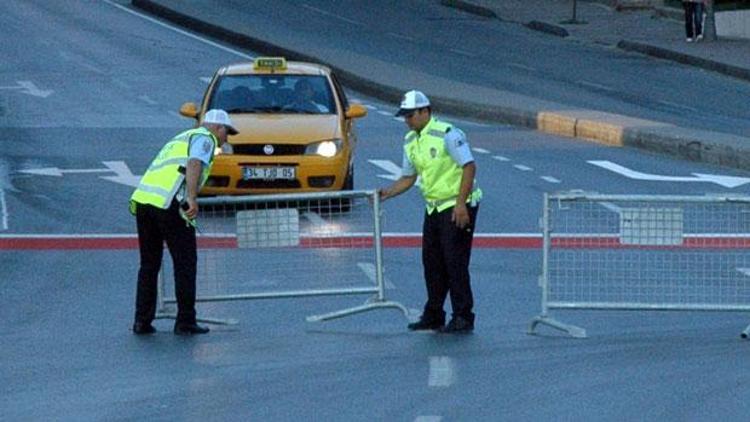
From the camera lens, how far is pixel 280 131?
71.3 feet

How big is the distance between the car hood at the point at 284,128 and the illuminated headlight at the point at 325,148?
6 cm

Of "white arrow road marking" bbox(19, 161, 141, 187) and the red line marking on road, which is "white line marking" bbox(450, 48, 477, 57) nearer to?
"white arrow road marking" bbox(19, 161, 141, 187)

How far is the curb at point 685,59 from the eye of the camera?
139 ft

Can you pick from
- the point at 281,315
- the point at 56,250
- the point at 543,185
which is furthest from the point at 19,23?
the point at 281,315

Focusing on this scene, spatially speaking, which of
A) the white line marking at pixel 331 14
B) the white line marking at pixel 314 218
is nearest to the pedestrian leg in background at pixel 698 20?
the white line marking at pixel 331 14

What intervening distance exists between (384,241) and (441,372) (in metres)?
6.69

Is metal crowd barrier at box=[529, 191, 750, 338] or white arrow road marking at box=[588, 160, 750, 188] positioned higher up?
white arrow road marking at box=[588, 160, 750, 188]

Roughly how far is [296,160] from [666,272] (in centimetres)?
739

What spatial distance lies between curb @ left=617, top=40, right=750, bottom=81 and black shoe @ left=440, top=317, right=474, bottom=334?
2909cm

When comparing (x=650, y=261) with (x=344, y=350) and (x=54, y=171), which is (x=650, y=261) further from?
(x=54, y=171)

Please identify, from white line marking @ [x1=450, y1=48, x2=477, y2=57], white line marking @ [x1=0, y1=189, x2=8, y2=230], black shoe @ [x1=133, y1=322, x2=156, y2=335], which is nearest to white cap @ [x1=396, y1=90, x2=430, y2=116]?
black shoe @ [x1=133, y1=322, x2=156, y2=335]

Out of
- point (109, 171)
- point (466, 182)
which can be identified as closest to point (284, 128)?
point (109, 171)

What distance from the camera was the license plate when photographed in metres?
21.3

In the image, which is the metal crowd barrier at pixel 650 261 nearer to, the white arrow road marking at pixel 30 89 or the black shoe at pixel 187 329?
the black shoe at pixel 187 329
